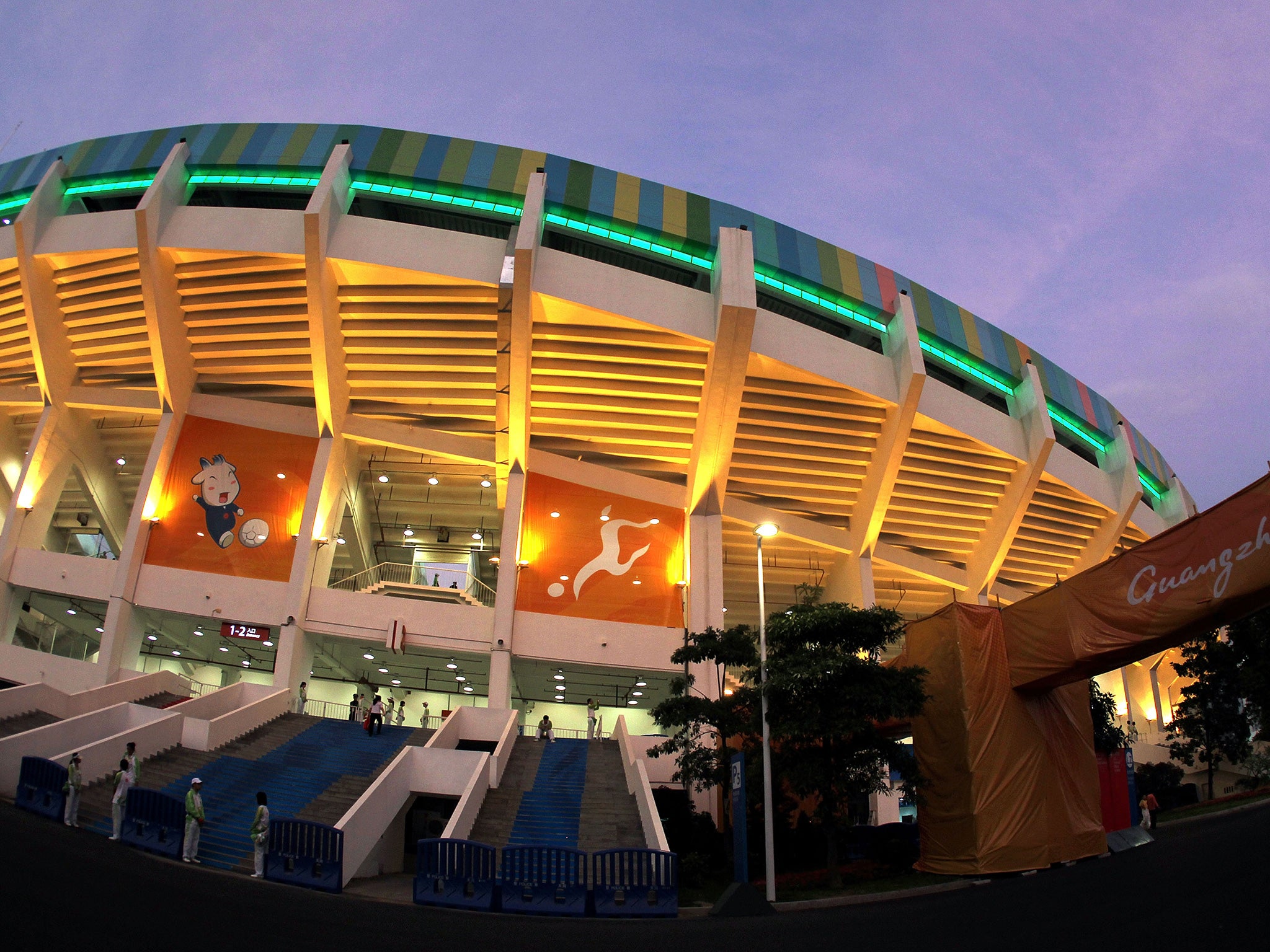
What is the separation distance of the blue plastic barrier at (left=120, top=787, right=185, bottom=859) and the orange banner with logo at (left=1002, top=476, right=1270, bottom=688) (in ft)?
46.6

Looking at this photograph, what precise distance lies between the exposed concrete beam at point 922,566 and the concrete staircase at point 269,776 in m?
17.5

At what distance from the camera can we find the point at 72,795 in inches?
516

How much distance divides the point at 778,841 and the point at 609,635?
9460 millimetres

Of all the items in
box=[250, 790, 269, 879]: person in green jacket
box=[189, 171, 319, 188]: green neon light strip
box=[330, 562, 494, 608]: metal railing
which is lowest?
box=[250, 790, 269, 879]: person in green jacket

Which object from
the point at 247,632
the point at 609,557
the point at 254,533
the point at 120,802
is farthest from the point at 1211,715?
the point at 254,533

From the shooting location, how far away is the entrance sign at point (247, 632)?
2502 cm

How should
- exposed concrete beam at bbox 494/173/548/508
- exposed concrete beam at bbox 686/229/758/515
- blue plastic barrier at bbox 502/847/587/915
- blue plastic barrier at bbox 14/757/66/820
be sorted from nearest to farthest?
blue plastic barrier at bbox 502/847/587/915 < blue plastic barrier at bbox 14/757/66/820 < exposed concrete beam at bbox 494/173/548/508 < exposed concrete beam at bbox 686/229/758/515

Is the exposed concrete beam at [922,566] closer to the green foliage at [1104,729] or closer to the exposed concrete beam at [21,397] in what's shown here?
the green foliage at [1104,729]

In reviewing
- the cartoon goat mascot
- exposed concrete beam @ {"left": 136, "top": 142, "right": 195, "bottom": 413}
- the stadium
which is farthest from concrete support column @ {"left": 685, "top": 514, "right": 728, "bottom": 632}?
exposed concrete beam @ {"left": 136, "top": 142, "right": 195, "bottom": 413}

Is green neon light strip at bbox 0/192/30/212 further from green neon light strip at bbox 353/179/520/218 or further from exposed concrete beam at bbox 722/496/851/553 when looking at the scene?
exposed concrete beam at bbox 722/496/851/553

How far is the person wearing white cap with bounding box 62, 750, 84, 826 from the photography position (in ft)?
42.8

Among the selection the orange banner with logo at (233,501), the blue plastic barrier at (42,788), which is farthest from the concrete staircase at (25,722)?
the orange banner with logo at (233,501)

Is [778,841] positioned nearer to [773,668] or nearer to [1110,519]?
[773,668]

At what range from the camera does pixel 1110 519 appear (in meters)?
33.2
